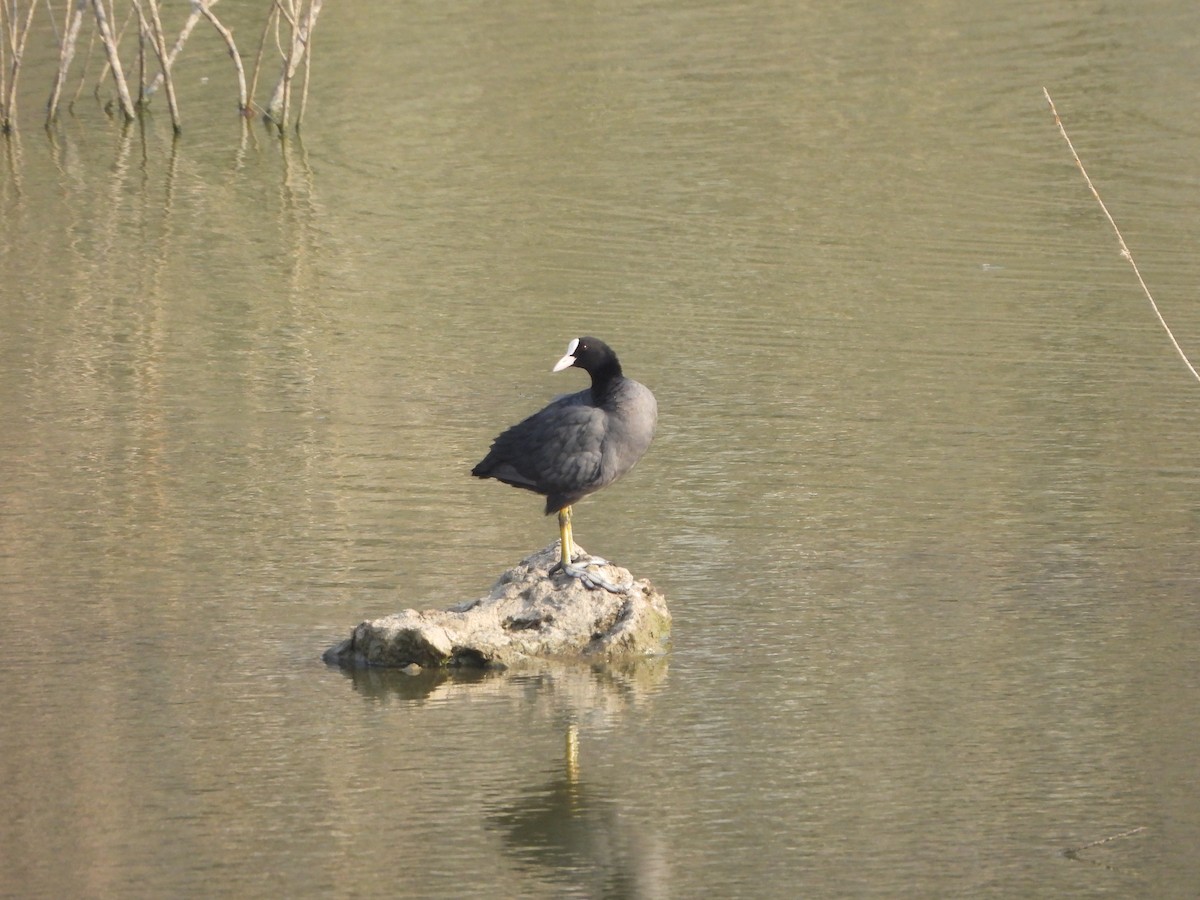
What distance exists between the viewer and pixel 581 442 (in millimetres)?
7559

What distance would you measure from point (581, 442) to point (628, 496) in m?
2.11

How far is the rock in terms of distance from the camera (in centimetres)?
745

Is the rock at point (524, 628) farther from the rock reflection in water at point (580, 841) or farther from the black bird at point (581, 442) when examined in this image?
the rock reflection in water at point (580, 841)

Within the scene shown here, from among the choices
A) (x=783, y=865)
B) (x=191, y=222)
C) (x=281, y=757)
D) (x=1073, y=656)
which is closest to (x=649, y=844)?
(x=783, y=865)

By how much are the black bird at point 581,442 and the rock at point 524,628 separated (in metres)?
0.09

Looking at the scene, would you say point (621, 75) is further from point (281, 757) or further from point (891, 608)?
point (281, 757)

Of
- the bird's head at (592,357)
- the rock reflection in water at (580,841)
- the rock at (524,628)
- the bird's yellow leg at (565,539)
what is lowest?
the rock reflection in water at (580,841)

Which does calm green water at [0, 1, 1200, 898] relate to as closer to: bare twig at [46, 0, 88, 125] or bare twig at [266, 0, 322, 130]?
bare twig at [266, 0, 322, 130]

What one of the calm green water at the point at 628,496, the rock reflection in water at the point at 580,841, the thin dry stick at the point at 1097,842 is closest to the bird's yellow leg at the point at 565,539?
the calm green water at the point at 628,496

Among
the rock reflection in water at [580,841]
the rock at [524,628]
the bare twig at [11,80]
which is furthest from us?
the bare twig at [11,80]

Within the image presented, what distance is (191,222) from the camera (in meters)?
15.7

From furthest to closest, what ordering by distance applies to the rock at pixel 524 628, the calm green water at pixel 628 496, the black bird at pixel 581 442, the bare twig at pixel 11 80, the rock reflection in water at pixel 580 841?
the bare twig at pixel 11 80
the black bird at pixel 581 442
the rock at pixel 524 628
the calm green water at pixel 628 496
the rock reflection in water at pixel 580 841

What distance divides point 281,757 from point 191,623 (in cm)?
135

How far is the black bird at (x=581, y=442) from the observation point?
757 cm
